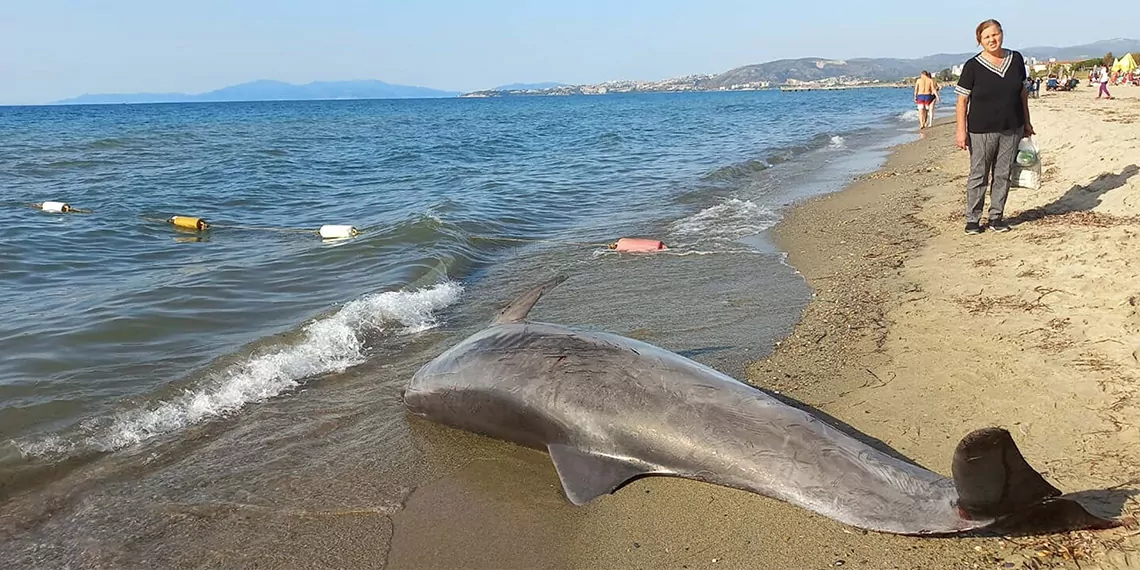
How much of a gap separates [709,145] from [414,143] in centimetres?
1428

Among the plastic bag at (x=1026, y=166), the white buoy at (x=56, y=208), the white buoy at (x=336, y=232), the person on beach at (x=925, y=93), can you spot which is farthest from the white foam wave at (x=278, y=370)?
the person on beach at (x=925, y=93)

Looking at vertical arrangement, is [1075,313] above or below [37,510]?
above

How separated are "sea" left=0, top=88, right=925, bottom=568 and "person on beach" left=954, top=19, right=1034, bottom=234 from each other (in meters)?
2.43

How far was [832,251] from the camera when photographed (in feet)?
29.1

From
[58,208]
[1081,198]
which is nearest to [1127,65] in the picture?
[1081,198]

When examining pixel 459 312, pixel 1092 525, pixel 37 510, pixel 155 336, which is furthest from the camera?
pixel 459 312

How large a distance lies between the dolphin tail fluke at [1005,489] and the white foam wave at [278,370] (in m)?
4.93

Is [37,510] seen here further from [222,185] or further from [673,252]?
[222,185]

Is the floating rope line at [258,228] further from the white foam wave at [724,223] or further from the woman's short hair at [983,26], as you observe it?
the woman's short hair at [983,26]

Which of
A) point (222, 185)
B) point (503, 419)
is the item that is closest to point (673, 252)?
point (503, 419)

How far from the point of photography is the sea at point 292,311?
4.37 m

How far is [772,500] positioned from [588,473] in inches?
38.7

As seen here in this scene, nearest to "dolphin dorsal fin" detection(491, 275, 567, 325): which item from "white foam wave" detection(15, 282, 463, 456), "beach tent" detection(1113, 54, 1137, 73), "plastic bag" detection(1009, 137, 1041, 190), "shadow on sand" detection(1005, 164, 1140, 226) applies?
"white foam wave" detection(15, 282, 463, 456)

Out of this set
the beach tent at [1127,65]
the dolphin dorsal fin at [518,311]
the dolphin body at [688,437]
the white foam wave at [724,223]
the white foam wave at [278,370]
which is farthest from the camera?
the beach tent at [1127,65]
